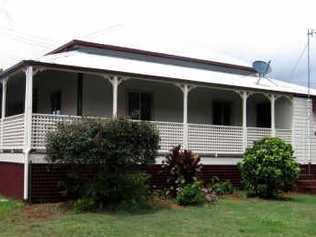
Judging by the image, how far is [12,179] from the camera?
16094 millimetres

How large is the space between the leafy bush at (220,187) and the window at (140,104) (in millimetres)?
3381

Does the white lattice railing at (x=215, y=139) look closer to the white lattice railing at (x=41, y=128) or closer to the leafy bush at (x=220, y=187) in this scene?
the leafy bush at (x=220, y=187)

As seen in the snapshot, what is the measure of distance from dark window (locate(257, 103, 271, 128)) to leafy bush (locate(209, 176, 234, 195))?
190 inches

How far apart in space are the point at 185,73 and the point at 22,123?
22.3ft

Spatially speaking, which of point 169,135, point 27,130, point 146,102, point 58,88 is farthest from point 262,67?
point 27,130

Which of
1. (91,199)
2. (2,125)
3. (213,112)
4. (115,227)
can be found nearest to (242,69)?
(213,112)

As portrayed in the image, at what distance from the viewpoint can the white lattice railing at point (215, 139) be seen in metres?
18.5

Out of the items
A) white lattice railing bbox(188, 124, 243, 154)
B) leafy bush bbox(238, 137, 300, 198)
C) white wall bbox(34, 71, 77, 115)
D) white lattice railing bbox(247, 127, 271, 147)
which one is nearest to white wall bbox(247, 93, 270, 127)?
white lattice railing bbox(247, 127, 271, 147)

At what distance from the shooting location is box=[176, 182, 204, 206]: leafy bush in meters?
15.1

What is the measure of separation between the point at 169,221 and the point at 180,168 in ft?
12.7

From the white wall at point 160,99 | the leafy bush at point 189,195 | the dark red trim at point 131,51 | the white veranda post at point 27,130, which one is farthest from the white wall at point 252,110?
the white veranda post at point 27,130

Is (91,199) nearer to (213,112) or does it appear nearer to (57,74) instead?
(57,74)

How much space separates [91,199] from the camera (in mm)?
13711

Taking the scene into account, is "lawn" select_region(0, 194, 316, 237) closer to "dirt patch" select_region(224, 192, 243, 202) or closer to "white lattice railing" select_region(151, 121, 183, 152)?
"dirt patch" select_region(224, 192, 243, 202)
